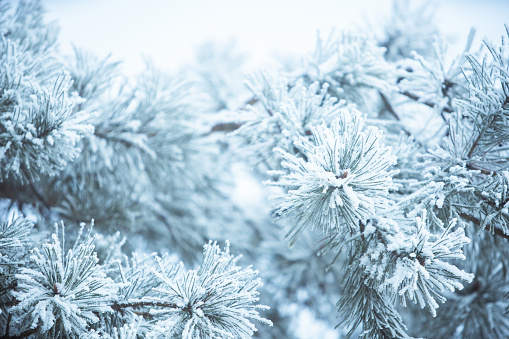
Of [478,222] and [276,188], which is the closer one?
[478,222]

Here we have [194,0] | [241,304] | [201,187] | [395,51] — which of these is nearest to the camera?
[241,304]

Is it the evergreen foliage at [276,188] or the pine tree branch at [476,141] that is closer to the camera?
the evergreen foliage at [276,188]

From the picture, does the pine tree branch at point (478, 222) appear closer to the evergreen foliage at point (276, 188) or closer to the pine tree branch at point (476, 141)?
the evergreen foliage at point (276, 188)

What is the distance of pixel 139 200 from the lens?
5.30 feet

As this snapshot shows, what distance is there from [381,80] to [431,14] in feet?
3.80

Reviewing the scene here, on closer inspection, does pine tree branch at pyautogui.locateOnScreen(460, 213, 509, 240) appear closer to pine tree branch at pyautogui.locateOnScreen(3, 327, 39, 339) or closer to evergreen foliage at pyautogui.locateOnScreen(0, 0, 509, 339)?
evergreen foliage at pyautogui.locateOnScreen(0, 0, 509, 339)

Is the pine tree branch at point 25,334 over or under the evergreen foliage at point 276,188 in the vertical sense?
under

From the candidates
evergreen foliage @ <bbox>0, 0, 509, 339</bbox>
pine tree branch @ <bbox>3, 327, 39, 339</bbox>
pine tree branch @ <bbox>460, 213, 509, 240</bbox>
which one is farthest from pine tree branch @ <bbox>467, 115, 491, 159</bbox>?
pine tree branch @ <bbox>3, 327, 39, 339</bbox>

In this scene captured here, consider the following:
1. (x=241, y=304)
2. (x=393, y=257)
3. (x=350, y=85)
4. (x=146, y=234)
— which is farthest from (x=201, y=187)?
(x=393, y=257)

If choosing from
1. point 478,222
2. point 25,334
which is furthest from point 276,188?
point 25,334

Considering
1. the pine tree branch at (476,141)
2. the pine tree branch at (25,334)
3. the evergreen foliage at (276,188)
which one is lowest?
the pine tree branch at (25,334)

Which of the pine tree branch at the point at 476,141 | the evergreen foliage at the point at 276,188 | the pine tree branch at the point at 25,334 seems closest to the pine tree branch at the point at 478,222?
the evergreen foliage at the point at 276,188

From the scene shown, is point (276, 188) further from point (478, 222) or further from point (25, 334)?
point (25, 334)

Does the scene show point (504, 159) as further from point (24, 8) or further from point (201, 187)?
point (24, 8)
